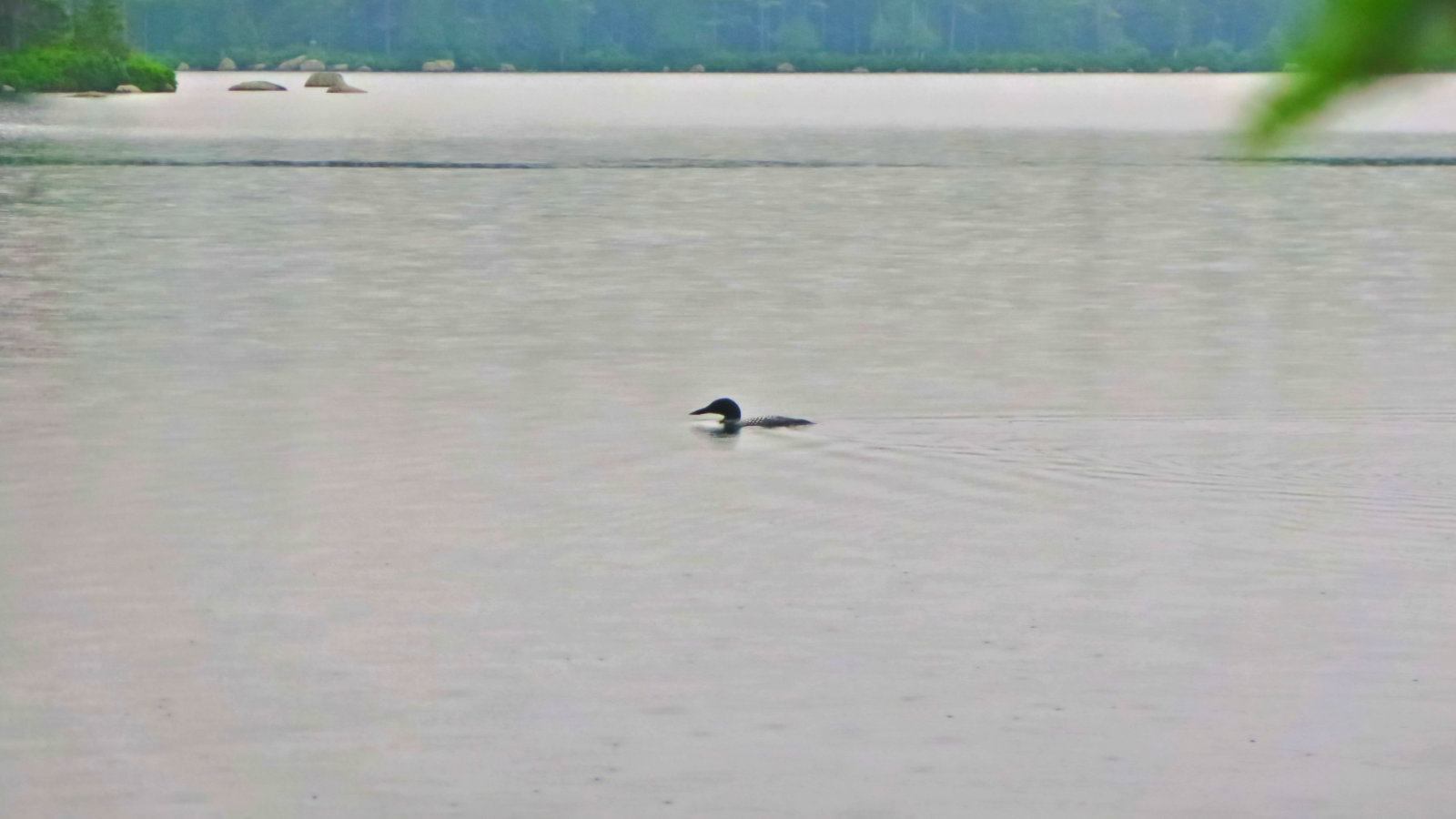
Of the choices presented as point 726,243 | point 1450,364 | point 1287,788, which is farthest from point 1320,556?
point 726,243

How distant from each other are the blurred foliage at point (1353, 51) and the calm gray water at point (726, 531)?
12 centimetres

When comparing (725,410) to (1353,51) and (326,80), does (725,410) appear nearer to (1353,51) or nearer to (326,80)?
(1353,51)

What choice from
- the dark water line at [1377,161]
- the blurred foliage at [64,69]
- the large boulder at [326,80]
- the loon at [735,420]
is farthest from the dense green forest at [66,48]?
the loon at [735,420]

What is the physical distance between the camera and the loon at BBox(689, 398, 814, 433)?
1705cm

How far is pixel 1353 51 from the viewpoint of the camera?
1834 millimetres

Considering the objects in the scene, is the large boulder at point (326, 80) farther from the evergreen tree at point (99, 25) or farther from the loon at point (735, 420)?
the loon at point (735, 420)

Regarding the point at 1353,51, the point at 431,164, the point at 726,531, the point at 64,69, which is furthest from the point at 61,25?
the point at 1353,51

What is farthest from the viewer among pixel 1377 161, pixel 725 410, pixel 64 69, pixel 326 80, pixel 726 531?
pixel 326 80

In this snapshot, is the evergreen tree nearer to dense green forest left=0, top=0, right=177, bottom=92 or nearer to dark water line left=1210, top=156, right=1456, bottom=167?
dense green forest left=0, top=0, right=177, bottom=92

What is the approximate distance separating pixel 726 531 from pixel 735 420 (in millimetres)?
3820

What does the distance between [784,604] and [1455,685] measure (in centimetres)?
326

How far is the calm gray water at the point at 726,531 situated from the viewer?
877 centimetres

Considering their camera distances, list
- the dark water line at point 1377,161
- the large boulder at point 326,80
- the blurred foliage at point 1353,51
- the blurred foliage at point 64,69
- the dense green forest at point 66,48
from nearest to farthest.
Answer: the blurred foliage at point 1353,51 < the dark water line at point 1377,161 < the dense green forest at point 66,48 < the blurred foliage at point 64,69 < the large boulder at point 326,80

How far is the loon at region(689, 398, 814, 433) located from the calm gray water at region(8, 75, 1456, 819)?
0.16 m
